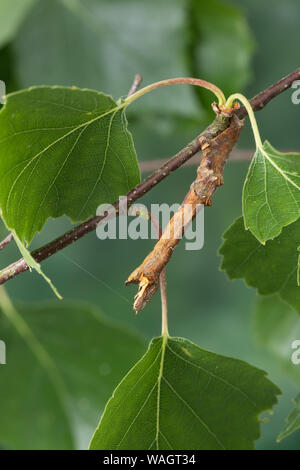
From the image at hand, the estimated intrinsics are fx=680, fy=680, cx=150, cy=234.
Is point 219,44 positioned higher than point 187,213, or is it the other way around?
point 219,44

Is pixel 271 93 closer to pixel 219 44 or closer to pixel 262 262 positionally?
pixel 262 262

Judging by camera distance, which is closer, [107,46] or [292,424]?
[292,424]

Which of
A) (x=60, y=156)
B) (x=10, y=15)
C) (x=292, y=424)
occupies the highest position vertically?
(x=10, y=15)

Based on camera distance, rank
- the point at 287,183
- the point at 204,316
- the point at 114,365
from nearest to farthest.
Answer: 1. the point at 287,183
2. the point at 114,365
3. the point at 204,316

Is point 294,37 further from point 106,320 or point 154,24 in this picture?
point 106,320

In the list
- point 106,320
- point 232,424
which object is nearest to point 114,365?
point 106,320

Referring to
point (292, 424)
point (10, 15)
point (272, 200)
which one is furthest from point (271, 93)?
point (10, 15)
